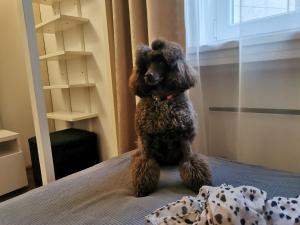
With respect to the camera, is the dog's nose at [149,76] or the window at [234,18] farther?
the window at [234,18]

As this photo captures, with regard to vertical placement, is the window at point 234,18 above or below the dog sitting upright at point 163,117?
above

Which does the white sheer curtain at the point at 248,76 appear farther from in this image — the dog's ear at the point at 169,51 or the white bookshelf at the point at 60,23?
the white bookshelf at the point at 60,23

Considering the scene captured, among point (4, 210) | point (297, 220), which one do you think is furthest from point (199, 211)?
point (4, 210)

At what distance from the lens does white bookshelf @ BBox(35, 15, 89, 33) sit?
5.66 feet

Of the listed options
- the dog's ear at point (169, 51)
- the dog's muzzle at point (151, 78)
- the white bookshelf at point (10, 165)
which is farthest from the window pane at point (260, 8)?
the white bookshelf at point (10, 165)

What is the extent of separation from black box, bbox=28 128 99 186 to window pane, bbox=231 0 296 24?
135 cm

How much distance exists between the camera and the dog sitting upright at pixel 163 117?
0.81 meters

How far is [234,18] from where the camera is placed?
3.67 feet

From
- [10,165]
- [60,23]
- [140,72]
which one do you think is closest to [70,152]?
[10,165]

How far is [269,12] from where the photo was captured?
→ 0.99 m

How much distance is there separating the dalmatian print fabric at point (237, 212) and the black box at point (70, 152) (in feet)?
4.26

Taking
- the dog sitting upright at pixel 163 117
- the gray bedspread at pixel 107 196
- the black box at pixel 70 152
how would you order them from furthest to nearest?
the black box at pixel 70 152
the dog sitting upright at pixel 163 117
the gray bedspread at pixel 107 196

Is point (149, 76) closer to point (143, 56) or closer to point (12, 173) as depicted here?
point (143, 56)

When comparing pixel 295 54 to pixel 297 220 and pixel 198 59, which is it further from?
pixel 297 220
